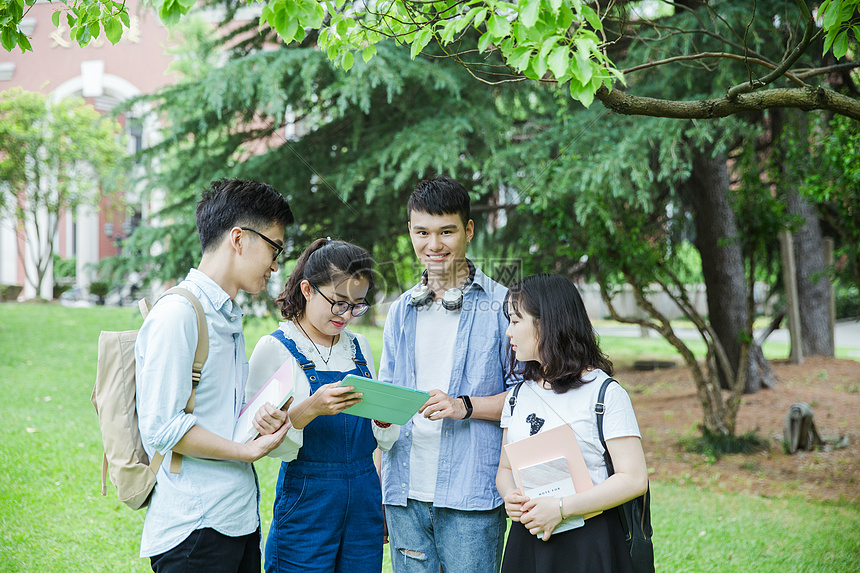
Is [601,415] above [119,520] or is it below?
above

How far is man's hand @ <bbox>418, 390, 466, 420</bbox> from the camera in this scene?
2.20 metres

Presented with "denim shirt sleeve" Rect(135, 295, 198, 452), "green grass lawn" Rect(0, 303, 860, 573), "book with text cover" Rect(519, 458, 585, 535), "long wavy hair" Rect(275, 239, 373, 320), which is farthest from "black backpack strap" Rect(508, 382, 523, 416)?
"green grass lawn" Rect(0, 303, 860, 573)

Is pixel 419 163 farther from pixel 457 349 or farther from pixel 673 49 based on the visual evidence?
pixel 457 349

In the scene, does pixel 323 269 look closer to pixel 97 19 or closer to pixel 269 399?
pixel 269 399

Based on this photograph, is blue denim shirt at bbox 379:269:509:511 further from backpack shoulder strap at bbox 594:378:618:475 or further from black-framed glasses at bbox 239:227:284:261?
black-framed glasses at bbox 239:227:284:261

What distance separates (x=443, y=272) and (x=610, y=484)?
39.4 inches

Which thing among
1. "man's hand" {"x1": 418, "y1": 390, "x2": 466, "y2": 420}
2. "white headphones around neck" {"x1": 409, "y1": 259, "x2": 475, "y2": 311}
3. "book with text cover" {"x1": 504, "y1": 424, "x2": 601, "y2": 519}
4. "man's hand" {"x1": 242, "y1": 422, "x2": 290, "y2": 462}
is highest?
"white headphones around neck" {"x1": 409, "y1": 259, "x2": 475, "y2": 311}

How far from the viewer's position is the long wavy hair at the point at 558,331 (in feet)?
6.88

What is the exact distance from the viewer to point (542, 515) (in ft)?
6.46

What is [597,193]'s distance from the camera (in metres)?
5.71

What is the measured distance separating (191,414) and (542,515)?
3.48 ft

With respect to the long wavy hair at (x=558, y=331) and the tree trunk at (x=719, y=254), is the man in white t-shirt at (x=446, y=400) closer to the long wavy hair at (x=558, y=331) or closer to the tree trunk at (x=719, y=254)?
the long wavy hair at (x=558, y=331)

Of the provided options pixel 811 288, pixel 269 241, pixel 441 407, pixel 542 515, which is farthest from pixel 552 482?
pixel 811 288

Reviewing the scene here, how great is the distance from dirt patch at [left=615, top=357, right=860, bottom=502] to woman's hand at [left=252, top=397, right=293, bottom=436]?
5.03 metres
